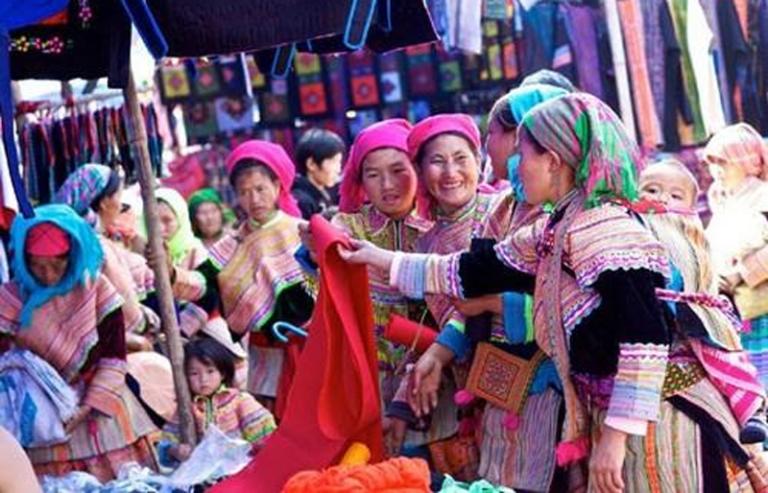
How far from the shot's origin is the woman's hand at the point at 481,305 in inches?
177

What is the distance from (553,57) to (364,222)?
474cm

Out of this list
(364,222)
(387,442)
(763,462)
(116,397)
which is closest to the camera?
(763,462)

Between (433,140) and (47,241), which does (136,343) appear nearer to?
(47,241)

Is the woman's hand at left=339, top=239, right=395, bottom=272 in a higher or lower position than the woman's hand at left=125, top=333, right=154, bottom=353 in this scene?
higher

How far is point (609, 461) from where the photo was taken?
12.8 ft

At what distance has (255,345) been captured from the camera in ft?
21.4

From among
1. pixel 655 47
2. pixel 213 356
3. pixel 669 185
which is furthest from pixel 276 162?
pixel 655 47

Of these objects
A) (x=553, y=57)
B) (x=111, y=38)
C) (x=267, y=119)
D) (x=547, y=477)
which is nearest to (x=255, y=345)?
(x=111, y=38)

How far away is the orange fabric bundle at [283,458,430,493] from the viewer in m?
3.66

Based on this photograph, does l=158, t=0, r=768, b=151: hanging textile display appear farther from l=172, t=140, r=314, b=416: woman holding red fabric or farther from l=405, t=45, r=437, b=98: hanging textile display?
l=172, t=140, r=314, b=416: woman holding red fabric

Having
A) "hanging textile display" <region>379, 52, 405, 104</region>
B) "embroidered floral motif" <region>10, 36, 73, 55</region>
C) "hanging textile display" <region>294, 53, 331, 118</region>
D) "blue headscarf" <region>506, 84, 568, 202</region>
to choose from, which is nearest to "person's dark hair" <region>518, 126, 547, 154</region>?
"blue headscarf" <region>506, 84, 568, 202</region>

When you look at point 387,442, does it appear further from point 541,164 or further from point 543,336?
point 541,164

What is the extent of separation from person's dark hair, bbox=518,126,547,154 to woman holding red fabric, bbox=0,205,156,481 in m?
2.32

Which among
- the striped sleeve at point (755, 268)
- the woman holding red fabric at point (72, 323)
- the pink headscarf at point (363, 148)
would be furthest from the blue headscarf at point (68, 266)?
the striped sleeve at point (755, 268)
